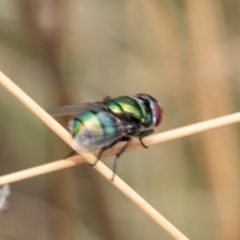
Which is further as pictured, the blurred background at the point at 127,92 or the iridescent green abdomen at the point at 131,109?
the blurred background at the point at 127,92

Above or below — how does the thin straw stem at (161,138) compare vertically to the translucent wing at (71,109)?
below

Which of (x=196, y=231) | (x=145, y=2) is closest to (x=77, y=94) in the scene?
(x=145, y=2)

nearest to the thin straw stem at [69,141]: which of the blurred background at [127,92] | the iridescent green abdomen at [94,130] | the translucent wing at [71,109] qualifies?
the iridescent green abdomen at [94,130]

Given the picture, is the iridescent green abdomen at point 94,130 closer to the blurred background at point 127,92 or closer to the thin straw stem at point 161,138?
the thin straw stem at point 161,138

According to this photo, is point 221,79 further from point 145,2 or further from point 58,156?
point 58,156

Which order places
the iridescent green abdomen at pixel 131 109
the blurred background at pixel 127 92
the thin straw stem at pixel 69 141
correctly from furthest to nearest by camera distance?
the blurred background at pixel 127 92 < the iridescent green abdomen at pixel 131 109 < the thin straw stem at pixel 69 141

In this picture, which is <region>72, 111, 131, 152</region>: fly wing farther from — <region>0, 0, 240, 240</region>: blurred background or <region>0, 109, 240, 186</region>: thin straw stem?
<region>0, 0, 240, 240</region>: blurred background
